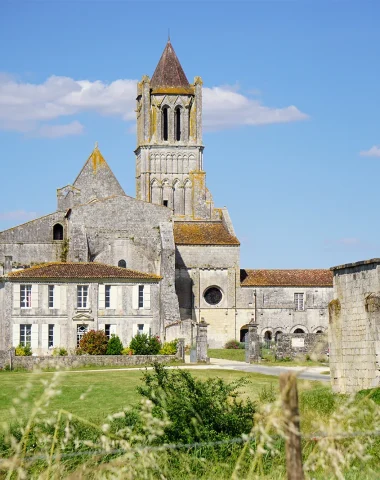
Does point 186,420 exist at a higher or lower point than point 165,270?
lower

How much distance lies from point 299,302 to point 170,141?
24391 mm

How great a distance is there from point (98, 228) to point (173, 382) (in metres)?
46.5

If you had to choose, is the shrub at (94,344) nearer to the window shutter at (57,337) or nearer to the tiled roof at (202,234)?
the window shutter at (57,337)

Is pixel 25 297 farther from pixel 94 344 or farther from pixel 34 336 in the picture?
pixel 94 344

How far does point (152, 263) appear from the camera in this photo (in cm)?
6150

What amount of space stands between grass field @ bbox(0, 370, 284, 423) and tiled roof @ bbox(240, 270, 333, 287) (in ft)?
105

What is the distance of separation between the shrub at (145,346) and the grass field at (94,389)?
7.49 m

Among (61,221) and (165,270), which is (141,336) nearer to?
(165,270)

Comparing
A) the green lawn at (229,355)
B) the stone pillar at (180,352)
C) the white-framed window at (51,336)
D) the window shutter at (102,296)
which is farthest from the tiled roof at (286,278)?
the stone pillar at (180,352)

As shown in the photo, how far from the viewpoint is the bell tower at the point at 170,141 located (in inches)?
3287

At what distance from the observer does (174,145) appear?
85125 millimetres

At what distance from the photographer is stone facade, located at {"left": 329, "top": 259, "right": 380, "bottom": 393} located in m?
22.1

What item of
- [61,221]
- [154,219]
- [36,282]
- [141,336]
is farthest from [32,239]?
[141,336]

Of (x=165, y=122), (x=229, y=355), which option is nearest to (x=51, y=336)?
(x=229, y=355)
